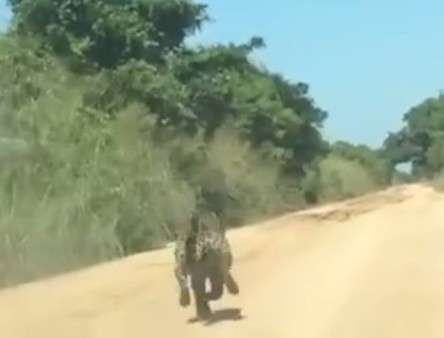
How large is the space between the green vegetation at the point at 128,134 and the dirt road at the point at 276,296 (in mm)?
1376

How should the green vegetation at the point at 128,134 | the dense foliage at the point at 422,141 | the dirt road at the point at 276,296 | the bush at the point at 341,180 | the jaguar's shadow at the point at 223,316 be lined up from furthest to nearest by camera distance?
the dense foliage at the point at 422,141 → the bush at the point at 341,180 → the green vegetation at the point at 128,134 → the jaguar's shadow at the point at 223,316 → the dirt road at the point at 276,296

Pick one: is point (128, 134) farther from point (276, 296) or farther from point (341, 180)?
point (341, 180)

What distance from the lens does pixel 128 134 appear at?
1258 inches

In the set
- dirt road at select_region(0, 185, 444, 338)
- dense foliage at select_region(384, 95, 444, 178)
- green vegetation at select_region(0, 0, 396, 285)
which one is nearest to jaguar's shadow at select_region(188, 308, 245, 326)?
dirt road at select_region(0, 185, 444, 338)

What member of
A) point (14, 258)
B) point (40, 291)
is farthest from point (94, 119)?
point (40, 291)

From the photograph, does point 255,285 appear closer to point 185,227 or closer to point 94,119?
point 185,227

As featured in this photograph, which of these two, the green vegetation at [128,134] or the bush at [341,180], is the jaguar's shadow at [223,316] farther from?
the bush at [341,180]

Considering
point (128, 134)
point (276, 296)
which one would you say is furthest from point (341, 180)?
point (276, 296)

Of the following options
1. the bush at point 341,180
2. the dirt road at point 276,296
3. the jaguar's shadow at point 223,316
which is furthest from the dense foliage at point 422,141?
the jaguar's shadow at point 223,316

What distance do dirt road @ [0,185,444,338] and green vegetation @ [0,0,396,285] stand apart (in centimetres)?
138

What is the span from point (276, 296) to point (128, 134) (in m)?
14.8

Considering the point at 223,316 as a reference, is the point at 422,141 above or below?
above

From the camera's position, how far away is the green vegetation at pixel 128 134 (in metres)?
25.2

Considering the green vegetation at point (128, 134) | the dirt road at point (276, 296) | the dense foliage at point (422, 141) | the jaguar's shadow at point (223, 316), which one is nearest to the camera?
the dirt road at point (276, 296)
